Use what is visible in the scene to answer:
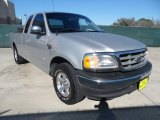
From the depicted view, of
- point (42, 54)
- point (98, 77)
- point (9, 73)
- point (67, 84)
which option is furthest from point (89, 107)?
point (9, 73)

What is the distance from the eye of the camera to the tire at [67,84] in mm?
3574

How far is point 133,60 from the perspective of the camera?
3.73 meters

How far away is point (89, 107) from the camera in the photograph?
154 inches

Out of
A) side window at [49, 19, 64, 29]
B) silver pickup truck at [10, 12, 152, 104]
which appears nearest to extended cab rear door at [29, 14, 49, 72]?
silver pickup truck at [10, 12, 152, 104]

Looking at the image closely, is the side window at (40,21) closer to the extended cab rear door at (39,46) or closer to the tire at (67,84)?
the extended cab rear door at (39,46)

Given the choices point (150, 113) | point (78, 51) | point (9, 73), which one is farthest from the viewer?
point (9, 73)

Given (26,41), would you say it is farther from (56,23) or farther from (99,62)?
(99,62)

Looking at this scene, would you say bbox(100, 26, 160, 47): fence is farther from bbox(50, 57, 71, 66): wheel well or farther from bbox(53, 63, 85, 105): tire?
bbox(53, 63, 85, 105): tire

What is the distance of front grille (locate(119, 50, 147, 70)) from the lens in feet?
11.5

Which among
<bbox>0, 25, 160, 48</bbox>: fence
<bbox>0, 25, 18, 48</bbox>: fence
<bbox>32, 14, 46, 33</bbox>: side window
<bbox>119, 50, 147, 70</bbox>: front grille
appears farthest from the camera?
<bbox>0, 25, 160, 48</bbox>: fence

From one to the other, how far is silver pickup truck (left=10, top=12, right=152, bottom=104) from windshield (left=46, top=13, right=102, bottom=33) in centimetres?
2

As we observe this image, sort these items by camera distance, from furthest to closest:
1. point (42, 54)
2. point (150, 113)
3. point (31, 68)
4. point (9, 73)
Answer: point (31, 68) < point (9, 73) < point (42, 54) < point (150, 113)

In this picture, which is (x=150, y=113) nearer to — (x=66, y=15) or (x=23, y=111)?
(x=23, y=111)

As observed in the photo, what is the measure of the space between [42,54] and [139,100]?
2444 mm
